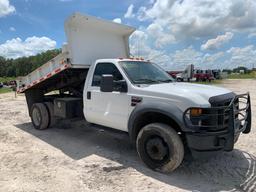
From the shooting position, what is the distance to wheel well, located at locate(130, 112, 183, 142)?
16.1 feet

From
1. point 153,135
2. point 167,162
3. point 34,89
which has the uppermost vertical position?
point 34,89

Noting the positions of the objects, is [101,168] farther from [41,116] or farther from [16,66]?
[16,66]

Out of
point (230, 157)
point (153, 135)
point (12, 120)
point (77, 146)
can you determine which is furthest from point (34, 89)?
point (230, 157)

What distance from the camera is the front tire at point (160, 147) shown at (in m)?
4.61

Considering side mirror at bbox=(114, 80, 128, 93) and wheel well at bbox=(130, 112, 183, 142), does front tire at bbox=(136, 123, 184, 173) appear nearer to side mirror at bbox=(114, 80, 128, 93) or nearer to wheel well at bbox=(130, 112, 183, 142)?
wheel well at bbox=(130, 112, 183, 142)

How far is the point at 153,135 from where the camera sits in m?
4.90

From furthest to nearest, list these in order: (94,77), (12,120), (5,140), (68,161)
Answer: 1. (12,120)
2. (5,140)
3. (94,77)
4. (68,161)

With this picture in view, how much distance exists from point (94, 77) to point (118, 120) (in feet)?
4.23

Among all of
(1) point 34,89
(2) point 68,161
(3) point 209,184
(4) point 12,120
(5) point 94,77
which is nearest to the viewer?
(3) point 209,184

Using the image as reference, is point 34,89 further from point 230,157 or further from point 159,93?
point 230,157

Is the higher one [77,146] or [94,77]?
[94,77]

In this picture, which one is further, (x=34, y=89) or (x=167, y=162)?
(x=34, y=89)

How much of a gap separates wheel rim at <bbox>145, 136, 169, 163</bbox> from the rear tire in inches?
163

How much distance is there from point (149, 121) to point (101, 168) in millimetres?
1255
